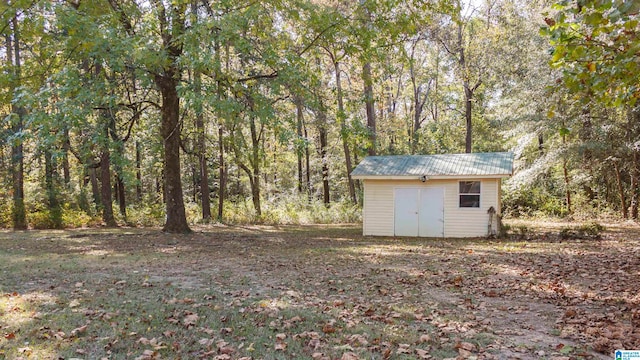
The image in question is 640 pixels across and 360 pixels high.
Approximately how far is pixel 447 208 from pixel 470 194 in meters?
0.83

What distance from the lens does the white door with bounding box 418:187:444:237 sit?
13406 mm

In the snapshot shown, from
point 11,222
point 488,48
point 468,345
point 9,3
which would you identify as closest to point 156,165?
point 11,222

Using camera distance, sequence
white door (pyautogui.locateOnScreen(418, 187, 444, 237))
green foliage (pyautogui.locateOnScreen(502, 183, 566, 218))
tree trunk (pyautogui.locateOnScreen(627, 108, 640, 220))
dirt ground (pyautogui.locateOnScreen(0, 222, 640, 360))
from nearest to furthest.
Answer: dirt ground (pyautogui.locateOnScreen(0, 222, 640, 360)), white door (pyautogui.locateOnScreen(418, 187, 444, 237)), tree trunk (pyautogui.locateOnScreen(627, 108, 640, 220)), green foliage (pyautogui.locateOnScreen(502, 183, 566, 218))

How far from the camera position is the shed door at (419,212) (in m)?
13.4

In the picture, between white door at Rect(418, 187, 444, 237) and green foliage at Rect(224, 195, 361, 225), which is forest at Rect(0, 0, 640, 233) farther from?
white door at Rect(418, 187, 444, 237)

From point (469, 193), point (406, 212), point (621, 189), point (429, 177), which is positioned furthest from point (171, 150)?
point (621, 189)

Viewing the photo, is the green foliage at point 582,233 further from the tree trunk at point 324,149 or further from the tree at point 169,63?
the tree at point 169,63

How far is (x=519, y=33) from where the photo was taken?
719 inches

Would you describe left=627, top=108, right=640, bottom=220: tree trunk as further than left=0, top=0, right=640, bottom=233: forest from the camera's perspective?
Yes

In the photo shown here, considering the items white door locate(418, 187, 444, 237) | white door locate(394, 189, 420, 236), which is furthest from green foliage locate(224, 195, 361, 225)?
white door locate(418, 187, 444, 237)

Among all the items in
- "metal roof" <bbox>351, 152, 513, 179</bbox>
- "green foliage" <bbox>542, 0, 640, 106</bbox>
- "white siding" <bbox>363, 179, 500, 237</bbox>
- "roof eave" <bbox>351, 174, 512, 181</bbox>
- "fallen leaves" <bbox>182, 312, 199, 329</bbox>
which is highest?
"green foliage" <bbox>542, 0, 640, 106</bbox>

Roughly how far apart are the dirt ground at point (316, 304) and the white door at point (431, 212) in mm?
4049

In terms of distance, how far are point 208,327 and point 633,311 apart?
15.6ft

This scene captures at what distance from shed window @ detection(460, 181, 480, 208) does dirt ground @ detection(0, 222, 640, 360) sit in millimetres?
3776
